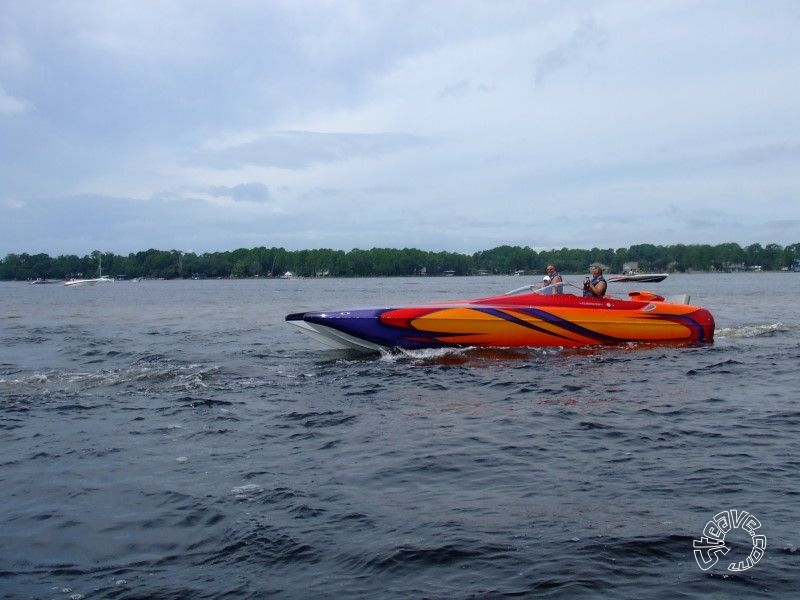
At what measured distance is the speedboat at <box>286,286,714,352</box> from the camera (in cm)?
1599

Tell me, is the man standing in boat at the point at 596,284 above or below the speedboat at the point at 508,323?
above

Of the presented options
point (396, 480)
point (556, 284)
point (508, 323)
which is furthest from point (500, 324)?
point (396, 480)

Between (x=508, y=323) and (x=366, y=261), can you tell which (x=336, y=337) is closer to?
(x=508, y=323)

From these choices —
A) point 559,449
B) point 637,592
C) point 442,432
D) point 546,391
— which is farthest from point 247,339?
point 637,592

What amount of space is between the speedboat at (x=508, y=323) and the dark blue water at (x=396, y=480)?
1.91m

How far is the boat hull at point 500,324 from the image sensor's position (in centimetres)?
1599

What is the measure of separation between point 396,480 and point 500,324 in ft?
30.4

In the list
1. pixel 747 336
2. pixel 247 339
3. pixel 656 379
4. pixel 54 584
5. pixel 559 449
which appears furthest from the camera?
pixel 247 339

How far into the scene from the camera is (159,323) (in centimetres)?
2820

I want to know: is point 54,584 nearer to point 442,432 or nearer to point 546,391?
point 442,432

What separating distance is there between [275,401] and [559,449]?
479cm

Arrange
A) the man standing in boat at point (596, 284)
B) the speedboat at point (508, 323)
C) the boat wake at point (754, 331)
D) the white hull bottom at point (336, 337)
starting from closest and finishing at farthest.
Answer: the speedboat at point (508, 323) < the white hull bottom at point (336, 337) < the man standing in boat at point (596, 284) < the boat wake at point (754, 331)
